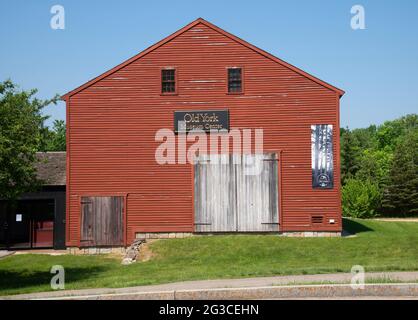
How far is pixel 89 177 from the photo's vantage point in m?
27.6

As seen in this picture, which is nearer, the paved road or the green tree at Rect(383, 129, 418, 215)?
the paved road

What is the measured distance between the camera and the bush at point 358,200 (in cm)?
5325

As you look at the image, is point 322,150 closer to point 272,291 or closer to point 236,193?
point 236,193

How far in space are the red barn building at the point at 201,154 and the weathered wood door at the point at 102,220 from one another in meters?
0.05

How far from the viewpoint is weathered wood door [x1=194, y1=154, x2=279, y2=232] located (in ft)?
88.5

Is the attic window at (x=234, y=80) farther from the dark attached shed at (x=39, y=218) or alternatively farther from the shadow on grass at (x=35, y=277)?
the shadow on grass at (x=35, y=277)

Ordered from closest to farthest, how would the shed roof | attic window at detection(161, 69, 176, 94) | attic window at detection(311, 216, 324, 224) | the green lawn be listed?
the green lawn < attic window at detection(311, 216, 324, 224) < attic window at detection(161, 69, 176, 94) < the shed roof

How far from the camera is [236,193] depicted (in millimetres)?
27219

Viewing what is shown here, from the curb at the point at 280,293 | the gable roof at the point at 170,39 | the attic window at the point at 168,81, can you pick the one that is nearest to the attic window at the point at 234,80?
the gable roof at the point at 170,39

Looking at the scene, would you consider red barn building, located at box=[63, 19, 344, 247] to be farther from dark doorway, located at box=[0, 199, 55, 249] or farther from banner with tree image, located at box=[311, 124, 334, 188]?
dark doorway, located at box=[0, 199, 55, 249]

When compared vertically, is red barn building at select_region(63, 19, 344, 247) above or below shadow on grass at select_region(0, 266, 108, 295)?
above

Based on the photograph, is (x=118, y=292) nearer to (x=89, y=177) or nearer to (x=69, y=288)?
(x=69, y=288)

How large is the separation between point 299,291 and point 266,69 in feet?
56.2

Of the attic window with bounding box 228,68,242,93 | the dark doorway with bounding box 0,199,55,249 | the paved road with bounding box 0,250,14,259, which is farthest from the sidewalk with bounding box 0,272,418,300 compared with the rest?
the dark doorway with bounding box 0,199,55,249
